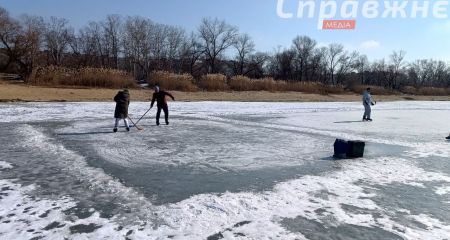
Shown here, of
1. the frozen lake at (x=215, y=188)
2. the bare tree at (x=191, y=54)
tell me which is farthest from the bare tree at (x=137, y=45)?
the frozen lake at (x=215, y=188)

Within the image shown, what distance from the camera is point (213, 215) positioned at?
5129mm

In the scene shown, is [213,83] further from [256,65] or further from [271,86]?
[256,65]

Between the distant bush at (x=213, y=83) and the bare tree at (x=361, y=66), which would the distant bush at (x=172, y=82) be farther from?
the bare tree at (x=361, y=66)

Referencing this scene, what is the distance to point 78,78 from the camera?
102 ft

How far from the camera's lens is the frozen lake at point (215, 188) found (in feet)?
15.5

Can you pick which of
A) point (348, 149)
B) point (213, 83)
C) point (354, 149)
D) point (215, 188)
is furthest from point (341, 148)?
point (213, 83)

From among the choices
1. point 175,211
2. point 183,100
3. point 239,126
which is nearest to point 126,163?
point 175,211

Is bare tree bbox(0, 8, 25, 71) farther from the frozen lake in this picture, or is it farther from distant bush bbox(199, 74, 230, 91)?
the frozen lake

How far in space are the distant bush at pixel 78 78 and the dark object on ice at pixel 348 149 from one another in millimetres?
25634

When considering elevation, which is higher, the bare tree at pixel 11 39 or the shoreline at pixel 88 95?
the bare tree at pixel 11 39

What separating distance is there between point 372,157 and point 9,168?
8017 mm

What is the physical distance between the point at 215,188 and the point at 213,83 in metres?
31.5

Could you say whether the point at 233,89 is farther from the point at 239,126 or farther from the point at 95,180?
the point at 95,180

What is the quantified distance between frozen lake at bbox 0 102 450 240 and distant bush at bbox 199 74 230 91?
25347 millimetres
